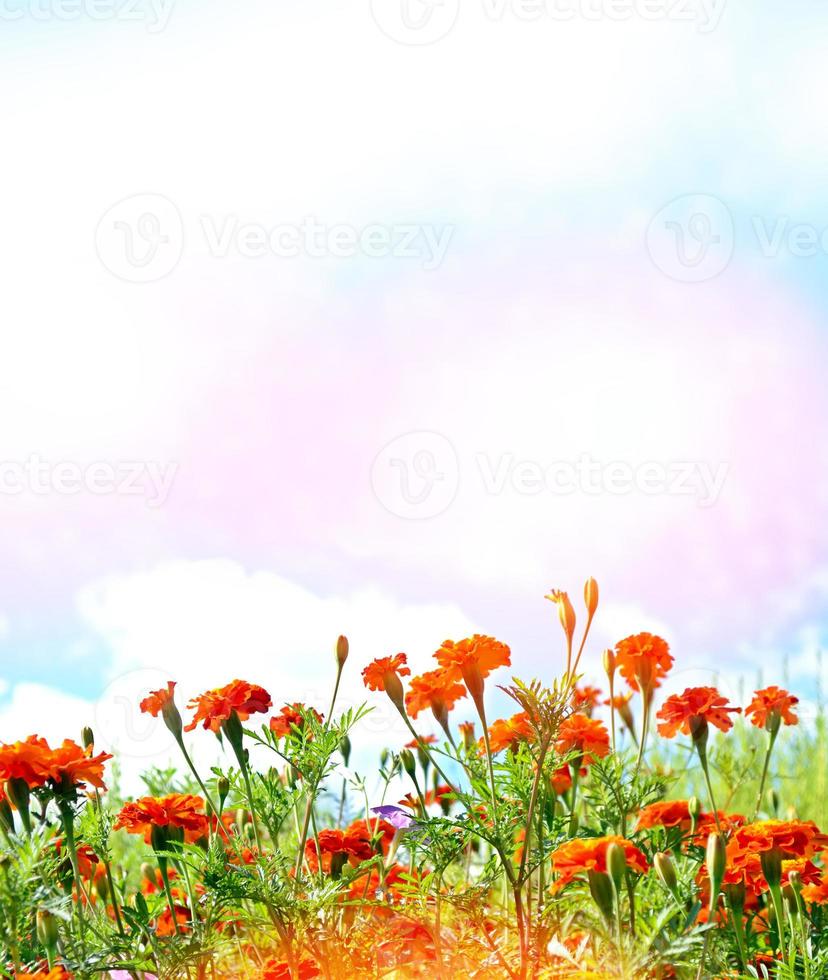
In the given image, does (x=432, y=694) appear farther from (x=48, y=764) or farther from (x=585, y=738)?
(x=48, y=764)

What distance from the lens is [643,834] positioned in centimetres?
254

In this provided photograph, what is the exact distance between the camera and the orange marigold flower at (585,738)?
91.7 inches

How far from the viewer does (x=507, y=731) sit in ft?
7.15

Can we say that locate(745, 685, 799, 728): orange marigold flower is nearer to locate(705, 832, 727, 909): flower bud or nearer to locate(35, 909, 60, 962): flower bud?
locate(705, 832, 727, 909): flower bud

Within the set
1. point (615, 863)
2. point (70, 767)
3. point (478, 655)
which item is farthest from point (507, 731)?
point (70, 767)

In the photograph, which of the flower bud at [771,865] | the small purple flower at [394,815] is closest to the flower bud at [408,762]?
the small purple flower at [394,815]

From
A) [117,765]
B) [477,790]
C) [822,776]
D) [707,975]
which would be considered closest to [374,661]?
[477,790]

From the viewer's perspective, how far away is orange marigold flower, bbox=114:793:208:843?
205 cm

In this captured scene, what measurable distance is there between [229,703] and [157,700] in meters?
0.22

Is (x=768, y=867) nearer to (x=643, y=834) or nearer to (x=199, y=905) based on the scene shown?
(x=643, y=834)

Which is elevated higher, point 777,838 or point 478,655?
point 478,655

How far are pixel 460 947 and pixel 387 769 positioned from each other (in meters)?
0.63

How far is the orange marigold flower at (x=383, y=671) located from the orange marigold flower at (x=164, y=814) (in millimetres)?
431

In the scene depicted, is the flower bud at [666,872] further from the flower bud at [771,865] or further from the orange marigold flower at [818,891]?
the orange marigold flower at [818,891]
